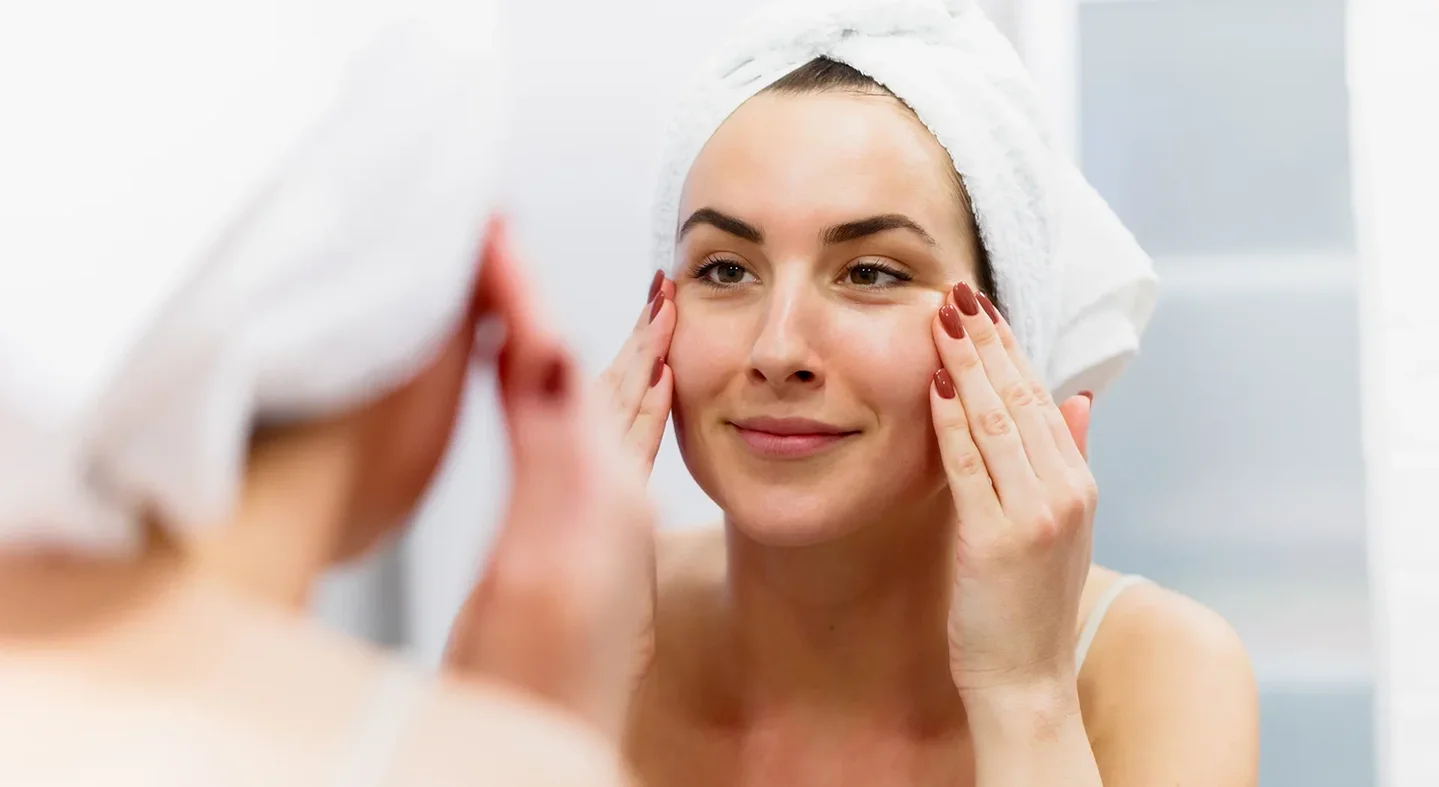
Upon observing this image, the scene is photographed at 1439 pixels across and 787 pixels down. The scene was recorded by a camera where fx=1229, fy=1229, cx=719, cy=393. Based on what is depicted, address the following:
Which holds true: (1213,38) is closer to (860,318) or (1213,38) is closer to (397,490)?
(860,318)

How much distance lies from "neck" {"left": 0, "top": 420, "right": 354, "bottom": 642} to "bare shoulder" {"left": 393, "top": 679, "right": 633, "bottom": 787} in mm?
62

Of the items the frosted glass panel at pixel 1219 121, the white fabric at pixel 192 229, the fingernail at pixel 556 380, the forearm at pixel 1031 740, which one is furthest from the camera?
the frosted glass panel at pixel 1219 121

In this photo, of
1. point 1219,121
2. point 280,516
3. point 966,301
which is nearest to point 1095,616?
point 966,301

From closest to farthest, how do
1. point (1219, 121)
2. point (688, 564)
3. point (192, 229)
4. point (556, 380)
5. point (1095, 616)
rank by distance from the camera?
1. point (192, 229)
2. point (556, 380)
3. point (1095, 616)
4. point (688, 564)
5. point (1219, 121)

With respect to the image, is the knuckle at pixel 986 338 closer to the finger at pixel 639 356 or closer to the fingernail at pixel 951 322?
the fingernail at pixel 951 322

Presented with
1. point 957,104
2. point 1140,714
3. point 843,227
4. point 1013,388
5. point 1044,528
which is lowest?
point 1140,714

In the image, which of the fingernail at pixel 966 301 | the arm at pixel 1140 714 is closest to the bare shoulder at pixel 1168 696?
the arm at pixel 1140 714

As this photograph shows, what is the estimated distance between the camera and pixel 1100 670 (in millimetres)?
1048

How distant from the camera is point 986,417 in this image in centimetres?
91

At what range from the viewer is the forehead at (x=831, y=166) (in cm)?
92

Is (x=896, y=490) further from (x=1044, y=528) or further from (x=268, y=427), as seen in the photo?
(x=268, y=427)

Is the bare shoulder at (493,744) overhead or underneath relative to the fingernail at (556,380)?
underneath

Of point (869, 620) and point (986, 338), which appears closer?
point (986, 338)

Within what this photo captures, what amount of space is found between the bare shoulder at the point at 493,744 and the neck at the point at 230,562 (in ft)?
0.20
